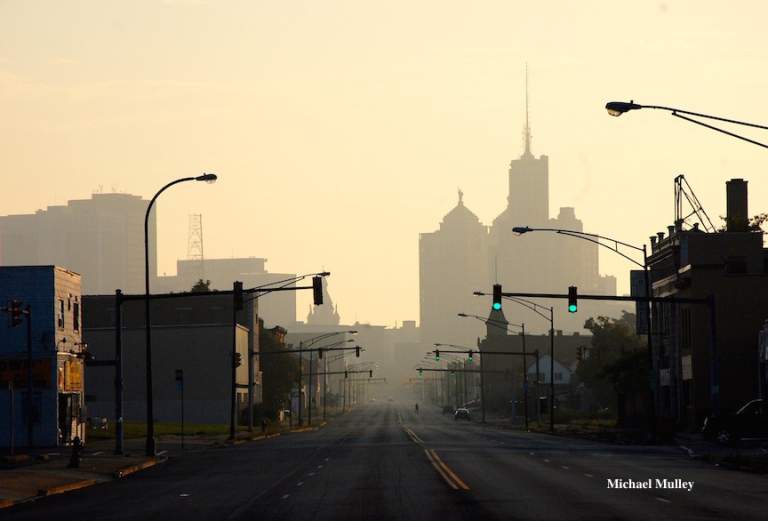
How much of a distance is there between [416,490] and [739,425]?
3510cm

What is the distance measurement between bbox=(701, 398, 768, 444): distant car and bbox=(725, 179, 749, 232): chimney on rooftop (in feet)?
121

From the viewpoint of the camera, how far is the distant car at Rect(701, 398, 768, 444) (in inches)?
2739

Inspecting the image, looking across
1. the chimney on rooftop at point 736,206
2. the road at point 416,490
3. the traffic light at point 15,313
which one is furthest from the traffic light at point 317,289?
the chimney on rooftop at point 736,206

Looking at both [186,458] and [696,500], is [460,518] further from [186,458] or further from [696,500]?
[186,458]

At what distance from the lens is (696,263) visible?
97438 millimetres

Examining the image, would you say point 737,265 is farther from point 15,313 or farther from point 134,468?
point 134,468

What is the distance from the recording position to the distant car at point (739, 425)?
69562mm

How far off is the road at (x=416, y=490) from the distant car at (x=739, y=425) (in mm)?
6772

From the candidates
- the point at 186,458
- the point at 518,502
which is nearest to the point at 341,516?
the point at 518,502

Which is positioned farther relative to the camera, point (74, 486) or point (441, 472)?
point (441, 472)

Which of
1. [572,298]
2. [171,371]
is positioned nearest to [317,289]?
[572,298]

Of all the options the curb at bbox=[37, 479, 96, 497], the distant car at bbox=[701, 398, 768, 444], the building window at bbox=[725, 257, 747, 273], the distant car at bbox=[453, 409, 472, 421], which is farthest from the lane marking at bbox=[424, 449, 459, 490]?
the distant car at bbox=[453, 409, 472, 421]

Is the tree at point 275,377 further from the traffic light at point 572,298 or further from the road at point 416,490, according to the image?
the traffic light at point 572,298

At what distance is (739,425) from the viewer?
228 feet
